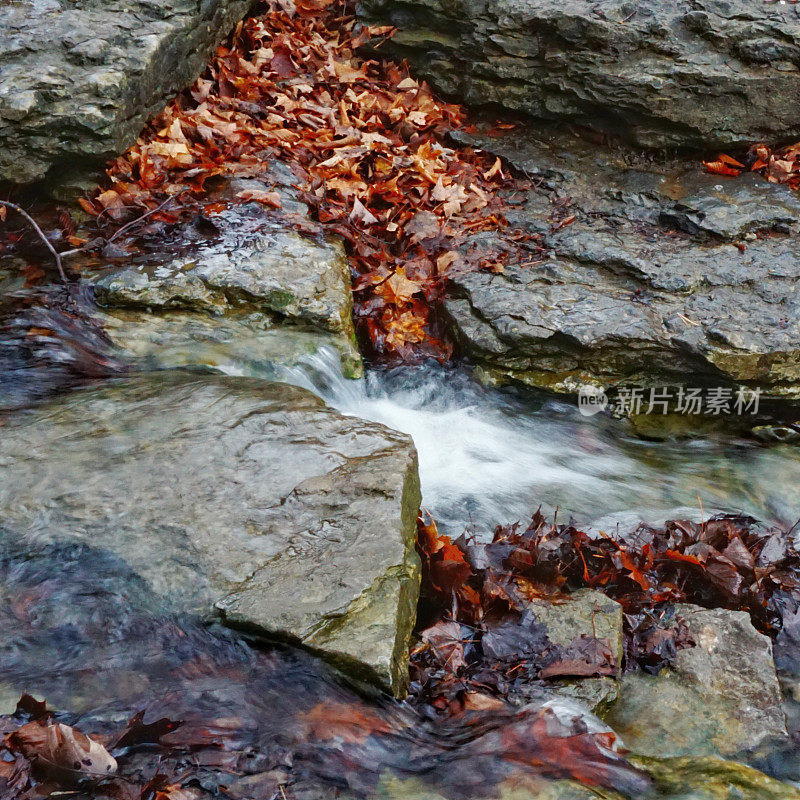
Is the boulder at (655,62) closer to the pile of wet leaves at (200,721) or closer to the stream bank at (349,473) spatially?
the stream bank at (349,473)

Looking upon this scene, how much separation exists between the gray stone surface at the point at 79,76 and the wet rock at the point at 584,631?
3.67m

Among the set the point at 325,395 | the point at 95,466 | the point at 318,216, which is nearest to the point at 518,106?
the point at 318,216

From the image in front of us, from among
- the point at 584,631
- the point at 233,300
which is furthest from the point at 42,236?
the point at 584,631

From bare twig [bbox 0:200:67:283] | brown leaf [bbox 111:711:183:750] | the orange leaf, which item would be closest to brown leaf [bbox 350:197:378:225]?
bare twig [bbox 0:200:67:283]

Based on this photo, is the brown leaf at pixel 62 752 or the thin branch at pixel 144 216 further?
the thin branch at pixel 144 216

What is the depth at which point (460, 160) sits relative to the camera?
573 centimetres

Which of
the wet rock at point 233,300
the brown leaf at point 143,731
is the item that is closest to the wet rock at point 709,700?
the brown leaf at point 143,731

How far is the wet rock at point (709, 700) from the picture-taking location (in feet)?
8.01

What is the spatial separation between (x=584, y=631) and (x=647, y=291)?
275 centimetres

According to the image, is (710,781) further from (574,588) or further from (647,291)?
(647,291)

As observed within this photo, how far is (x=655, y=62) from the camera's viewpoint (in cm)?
545

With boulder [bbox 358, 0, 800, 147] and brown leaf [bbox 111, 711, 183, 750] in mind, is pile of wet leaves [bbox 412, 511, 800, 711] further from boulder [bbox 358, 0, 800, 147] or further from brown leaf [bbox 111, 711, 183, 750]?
boulder [bbox 358, 0, 800, 147]

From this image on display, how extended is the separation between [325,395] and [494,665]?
191 centimetres

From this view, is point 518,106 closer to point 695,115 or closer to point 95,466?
point 695,115
